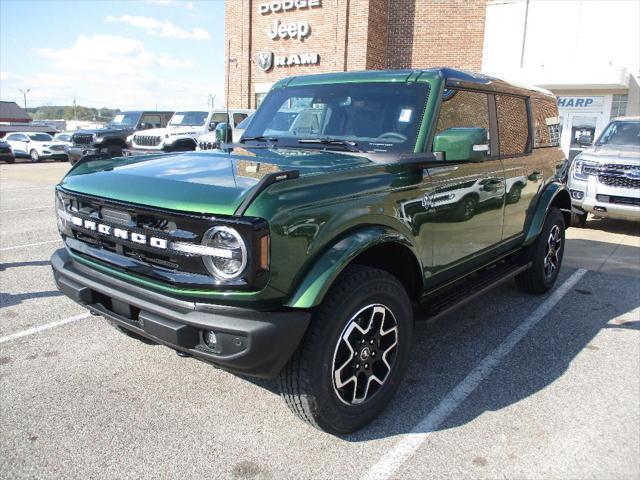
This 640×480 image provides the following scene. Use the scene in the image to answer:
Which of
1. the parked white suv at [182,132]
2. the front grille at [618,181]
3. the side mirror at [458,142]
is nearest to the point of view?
the side mirror at [458,142]

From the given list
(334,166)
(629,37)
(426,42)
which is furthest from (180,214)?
(426,42)

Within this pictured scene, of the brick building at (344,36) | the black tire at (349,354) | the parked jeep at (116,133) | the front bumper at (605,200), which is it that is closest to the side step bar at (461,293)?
the black tire at (349,354)

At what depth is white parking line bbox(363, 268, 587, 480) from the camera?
8.59ft

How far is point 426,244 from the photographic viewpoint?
3.23 metres

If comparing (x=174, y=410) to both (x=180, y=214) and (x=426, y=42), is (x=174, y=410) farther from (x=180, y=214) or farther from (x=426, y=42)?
(x=426, y=42)

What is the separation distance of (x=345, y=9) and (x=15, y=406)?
19.3 metres

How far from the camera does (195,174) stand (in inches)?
109

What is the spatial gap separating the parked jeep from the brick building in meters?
3.86

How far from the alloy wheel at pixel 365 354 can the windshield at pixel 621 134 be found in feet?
27.8

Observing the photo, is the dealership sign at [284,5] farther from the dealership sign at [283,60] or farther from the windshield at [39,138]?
the windshield at [39,138]

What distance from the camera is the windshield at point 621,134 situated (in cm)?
939

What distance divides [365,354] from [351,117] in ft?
5.57

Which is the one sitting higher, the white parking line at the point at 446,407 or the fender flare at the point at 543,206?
the fender flare at the point at 543,206

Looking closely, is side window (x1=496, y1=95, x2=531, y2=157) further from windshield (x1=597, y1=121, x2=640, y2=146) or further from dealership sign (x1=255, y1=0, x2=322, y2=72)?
dealership sign (x1=255, y1=0, x2=322, y2=72)
